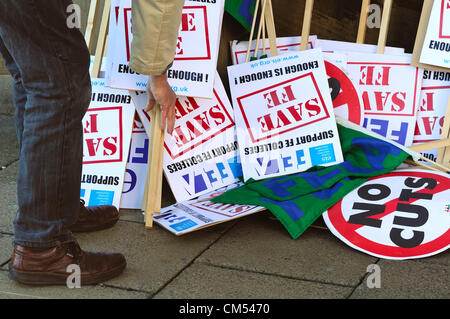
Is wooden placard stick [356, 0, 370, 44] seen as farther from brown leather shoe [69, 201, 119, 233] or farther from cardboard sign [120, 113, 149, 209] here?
brown leather shoe [69, 201, 119, 233]

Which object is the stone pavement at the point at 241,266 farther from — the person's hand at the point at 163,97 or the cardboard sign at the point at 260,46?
the cardboard sign at the point at 260,46

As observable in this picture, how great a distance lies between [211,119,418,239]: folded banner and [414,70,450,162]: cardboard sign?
297mm

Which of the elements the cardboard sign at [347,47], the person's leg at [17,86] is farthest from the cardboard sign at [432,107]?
the person's leg at [17,86]

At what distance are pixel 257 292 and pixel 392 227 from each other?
0.77 metres

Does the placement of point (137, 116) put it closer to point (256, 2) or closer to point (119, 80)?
point (119, 80)

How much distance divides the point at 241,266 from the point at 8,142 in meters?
2.23

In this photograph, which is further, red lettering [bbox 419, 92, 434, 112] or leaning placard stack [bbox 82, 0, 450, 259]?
red lettering [bbox 419, 92, 434, 112]

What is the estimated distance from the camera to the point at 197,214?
10.9 feet

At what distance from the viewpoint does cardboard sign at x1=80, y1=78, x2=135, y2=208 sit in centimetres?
353

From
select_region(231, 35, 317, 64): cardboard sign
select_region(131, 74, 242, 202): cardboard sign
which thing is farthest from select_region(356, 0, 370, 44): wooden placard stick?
select_region(131, 74, 242, 202): cardboard sign

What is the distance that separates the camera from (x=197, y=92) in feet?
11.1

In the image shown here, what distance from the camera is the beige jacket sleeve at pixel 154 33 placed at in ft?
8.05

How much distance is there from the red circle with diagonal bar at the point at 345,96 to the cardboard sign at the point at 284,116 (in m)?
0.18
